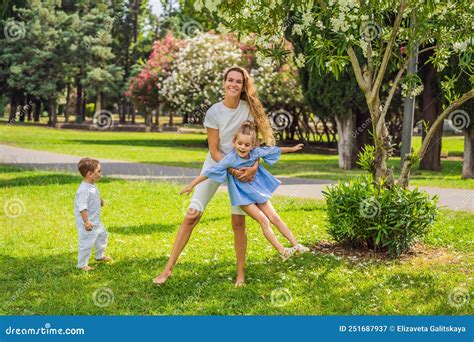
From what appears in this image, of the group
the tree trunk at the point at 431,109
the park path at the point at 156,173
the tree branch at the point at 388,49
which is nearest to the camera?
the tree branch at the point at 388,49

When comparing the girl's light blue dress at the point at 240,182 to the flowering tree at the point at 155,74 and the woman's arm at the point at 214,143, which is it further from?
the flowering tree at the point at 155,74

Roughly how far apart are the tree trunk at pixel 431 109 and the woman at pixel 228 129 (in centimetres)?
1495

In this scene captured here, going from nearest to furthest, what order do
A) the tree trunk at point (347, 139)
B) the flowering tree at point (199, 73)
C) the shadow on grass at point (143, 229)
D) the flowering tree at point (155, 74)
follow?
1. the shadow on grass at point (143, 229)
2. the tree trunk at point (347, 139)
3. the flowering tree at point (199, 73)
4. the flowering tree at point (155, 74)

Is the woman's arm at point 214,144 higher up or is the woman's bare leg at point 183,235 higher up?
the woman's arm at point 214,144

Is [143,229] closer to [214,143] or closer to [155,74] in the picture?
[214,143]

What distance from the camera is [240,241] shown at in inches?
241

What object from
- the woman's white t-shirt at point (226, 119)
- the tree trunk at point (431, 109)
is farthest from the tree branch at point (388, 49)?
the tree trunk at point (431, 109)

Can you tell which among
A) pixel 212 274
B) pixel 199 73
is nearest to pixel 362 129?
pixel 199 73

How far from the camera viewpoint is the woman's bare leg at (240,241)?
607cm

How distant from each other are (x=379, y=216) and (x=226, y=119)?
2197 millimetres

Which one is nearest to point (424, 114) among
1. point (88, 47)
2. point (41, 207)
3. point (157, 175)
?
point (157, 175)

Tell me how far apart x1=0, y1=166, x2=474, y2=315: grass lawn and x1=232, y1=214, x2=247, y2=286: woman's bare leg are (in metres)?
0.11

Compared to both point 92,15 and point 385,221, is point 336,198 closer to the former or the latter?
point 385,221

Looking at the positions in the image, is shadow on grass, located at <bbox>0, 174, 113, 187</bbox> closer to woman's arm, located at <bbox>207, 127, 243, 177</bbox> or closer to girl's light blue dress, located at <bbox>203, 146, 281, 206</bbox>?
woman's arm, located at <bbox>207, 127, 243, 177</bbox>
